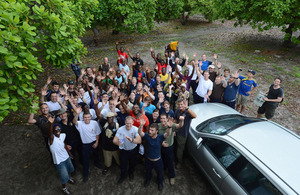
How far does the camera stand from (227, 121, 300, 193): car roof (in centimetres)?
318

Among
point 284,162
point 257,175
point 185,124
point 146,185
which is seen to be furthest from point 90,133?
point 284,162

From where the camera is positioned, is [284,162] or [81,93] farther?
[81,93]

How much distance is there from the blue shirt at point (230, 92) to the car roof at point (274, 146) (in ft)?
6.69

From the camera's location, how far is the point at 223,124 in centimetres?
483

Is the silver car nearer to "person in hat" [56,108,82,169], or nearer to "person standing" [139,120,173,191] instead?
"person standing" [139,120,173,191]

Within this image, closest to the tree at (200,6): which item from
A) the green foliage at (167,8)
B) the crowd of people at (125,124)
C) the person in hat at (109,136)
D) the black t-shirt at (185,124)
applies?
the green foliage at (167,8)

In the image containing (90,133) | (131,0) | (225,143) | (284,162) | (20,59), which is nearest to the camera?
(284,162)

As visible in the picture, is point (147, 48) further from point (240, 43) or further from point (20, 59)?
point (20, 59)

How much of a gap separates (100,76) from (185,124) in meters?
3.99

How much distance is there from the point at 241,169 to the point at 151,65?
9611 mm

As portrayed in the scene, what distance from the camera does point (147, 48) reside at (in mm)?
15625

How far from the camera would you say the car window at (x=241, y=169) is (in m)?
3.31

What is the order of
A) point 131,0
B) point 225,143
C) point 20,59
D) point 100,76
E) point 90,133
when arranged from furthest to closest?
point 131,0 < point 100,76 < point 90,133 < point 225,143 < point 20,59

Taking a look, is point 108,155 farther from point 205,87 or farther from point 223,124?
point 205,87
